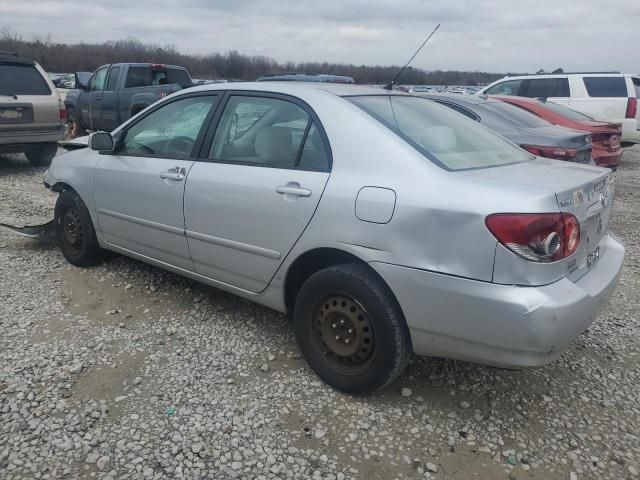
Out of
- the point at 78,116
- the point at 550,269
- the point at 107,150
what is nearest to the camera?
the point at 550,269

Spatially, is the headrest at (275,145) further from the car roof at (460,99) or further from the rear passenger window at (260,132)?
the car roof at (460,99)

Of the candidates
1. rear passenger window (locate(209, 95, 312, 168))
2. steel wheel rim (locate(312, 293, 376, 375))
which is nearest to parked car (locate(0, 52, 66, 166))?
rear passenger window (locate(209, 95, 312, 168))

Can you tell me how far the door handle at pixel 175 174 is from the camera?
3461mm

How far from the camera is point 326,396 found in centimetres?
285

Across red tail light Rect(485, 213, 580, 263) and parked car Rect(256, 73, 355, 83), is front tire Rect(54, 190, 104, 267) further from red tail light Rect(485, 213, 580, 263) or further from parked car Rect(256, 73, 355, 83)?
red tail light Rect(485, 213, 580, 263)

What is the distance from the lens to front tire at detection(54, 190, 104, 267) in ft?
14.4

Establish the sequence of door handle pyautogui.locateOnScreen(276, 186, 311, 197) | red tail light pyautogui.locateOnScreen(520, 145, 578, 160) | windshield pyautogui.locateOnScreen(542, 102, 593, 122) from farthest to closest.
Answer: windshield pyautogui.locateOnScreen(542, 102, 593, 122)
red tail light pyautogui.locateOnScreen(520, 145, 578, 160)
door handle pyautogui.locateOnScreen(276, 186, 311, 197)

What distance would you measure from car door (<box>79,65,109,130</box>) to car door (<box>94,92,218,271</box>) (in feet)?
31.5

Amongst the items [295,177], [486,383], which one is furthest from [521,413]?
[295,177]

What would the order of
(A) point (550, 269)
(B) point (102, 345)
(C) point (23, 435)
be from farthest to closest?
(B) point (102, 345)
(C) point (23, 435)
(A) point (550, 269)

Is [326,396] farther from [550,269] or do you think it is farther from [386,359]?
[550,269]

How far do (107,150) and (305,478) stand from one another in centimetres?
290

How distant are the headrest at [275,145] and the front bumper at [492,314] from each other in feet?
2.95

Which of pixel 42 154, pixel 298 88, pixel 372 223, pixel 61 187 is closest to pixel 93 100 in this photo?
pixel 42 154
